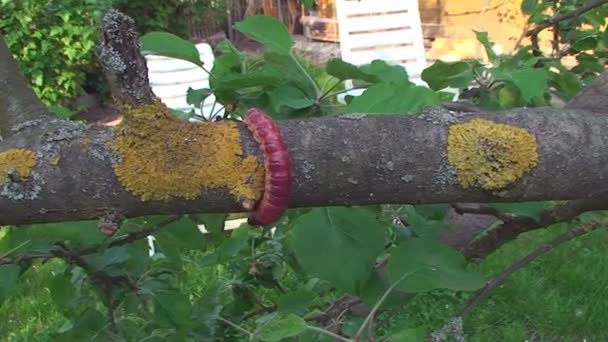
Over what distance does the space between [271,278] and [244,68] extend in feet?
2.00

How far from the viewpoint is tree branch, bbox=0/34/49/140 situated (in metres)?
0.88

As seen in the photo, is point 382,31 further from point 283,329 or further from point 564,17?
point 283,329

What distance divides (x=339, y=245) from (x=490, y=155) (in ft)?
0.87

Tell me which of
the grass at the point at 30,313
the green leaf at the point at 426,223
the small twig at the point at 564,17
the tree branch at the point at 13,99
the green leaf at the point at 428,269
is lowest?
the grass at the point at 30,313

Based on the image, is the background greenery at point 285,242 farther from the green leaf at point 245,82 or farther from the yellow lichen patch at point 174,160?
the yellow lichen patch at point 174,160

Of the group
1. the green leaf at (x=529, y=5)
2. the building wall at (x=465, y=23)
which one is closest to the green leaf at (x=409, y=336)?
the green leaf at (x=529, y=5)

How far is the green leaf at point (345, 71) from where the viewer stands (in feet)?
3.22

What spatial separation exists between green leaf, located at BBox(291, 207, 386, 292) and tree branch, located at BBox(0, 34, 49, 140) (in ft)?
1.09

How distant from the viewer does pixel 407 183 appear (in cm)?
76

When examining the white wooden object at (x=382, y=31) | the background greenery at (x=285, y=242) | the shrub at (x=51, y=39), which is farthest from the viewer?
the white wooden object at (x=382, y=31)

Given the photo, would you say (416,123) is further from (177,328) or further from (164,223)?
(177,328)

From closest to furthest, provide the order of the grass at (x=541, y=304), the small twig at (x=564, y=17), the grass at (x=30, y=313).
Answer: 1. the small twig at (x=564, y=17)
2. the grass at (x=541, y=304)
3. the grass at (x=30, y=313)

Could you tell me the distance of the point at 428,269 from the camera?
3.17 ft

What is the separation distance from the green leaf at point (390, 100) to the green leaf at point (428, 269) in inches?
6.6
